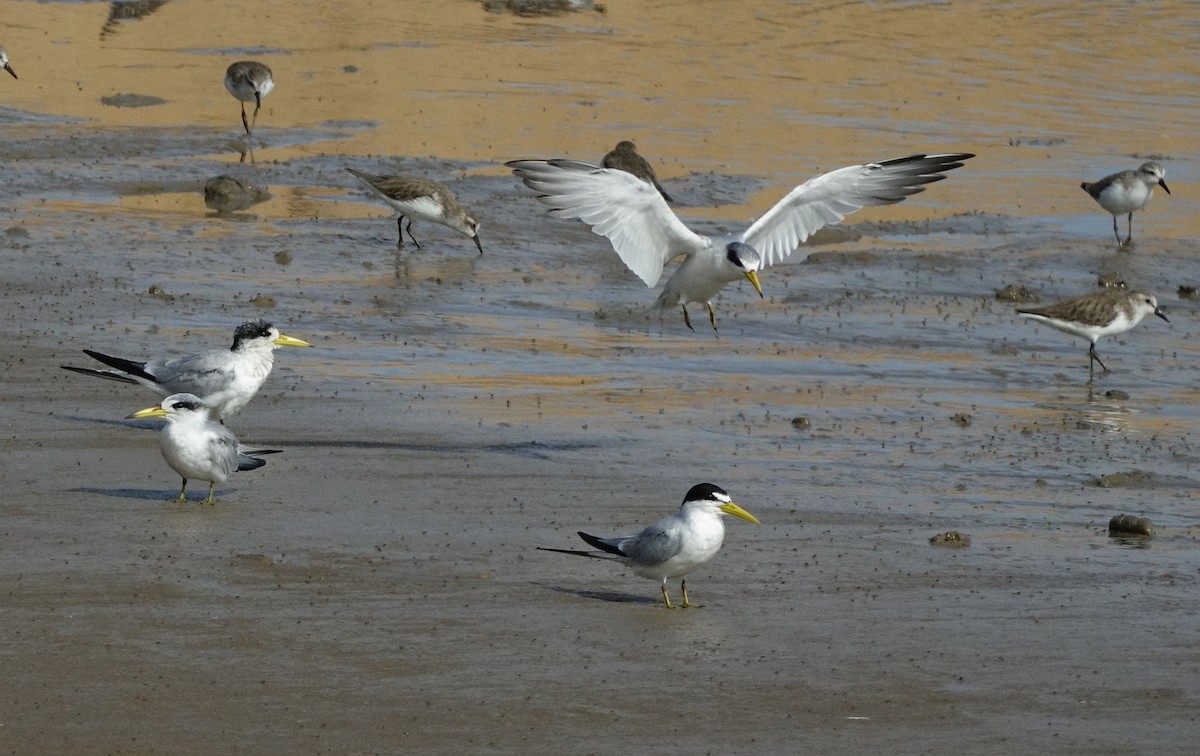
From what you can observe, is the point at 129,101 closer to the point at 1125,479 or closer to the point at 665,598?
the point at 1125,479

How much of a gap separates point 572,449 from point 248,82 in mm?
12130

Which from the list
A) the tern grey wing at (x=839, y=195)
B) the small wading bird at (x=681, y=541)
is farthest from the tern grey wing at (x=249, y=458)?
the tern grey wing at (x=839, y=195)

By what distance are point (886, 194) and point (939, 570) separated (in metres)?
4.25

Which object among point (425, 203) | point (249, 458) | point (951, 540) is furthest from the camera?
point (425, 203)

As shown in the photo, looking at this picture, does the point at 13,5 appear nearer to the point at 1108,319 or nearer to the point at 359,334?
the point at 359,334

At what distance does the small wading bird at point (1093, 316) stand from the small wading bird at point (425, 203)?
500 centimetres

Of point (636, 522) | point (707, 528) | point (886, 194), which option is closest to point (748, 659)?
point (707, 528)

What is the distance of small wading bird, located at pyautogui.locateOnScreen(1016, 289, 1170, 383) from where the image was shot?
13234 millimetres

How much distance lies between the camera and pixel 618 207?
11328 mm

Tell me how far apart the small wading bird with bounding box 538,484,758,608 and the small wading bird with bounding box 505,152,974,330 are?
3573mm

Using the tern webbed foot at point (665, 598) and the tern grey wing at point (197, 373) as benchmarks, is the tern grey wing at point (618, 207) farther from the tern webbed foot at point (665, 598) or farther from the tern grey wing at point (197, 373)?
the tern webbed foot at point (665, 598)

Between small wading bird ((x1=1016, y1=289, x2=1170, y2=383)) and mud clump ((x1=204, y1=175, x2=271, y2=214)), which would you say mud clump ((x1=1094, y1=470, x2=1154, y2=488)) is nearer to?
small wading bird ((x1=1016, y1=289, x2=1170, y2=383))

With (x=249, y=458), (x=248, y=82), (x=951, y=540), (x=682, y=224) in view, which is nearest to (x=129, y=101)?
(x=248, y=82)

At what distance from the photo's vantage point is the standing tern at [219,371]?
981cm
